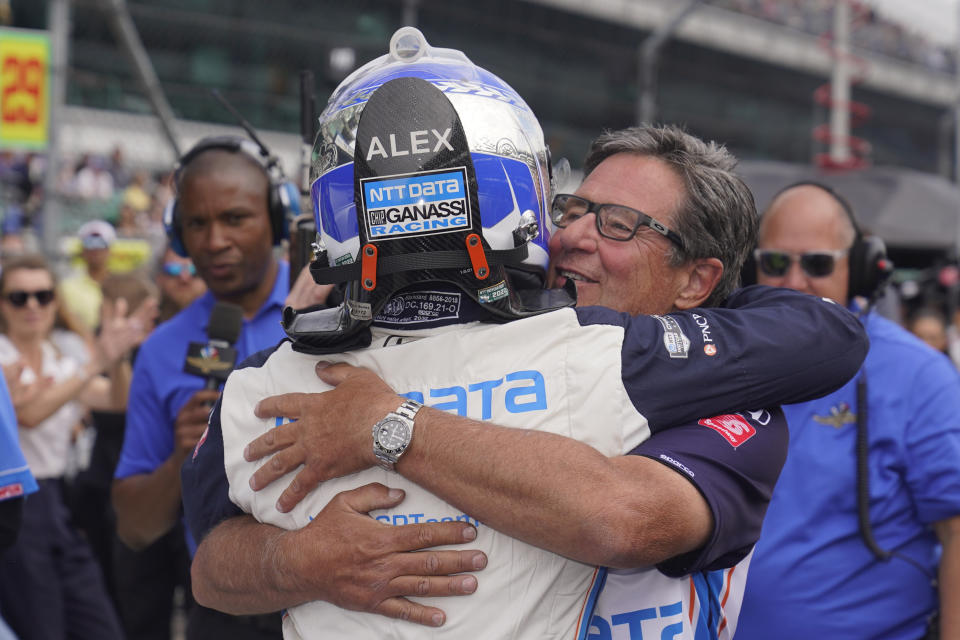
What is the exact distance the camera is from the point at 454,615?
156 centimetres

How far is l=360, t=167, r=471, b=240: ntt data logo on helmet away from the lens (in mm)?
1593

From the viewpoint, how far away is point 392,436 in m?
1.58

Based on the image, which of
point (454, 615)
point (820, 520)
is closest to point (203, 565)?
point (454, 615)

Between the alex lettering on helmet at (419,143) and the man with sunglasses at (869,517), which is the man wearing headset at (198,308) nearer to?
the alex lettering on helmet at (419,143)

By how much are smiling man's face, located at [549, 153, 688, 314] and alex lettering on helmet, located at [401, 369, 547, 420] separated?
46 cm

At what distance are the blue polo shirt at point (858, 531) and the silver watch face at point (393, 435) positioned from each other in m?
1.58

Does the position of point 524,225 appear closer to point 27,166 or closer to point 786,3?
point 27,166

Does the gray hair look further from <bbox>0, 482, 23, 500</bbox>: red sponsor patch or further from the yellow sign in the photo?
the yellow sign

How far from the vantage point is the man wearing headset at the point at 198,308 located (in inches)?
119

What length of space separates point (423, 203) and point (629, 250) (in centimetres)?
57

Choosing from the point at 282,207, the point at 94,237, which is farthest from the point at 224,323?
the point at 94,237

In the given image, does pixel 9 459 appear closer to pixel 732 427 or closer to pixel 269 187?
pixel 269 187

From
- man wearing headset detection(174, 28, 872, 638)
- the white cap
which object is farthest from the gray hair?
the white cap

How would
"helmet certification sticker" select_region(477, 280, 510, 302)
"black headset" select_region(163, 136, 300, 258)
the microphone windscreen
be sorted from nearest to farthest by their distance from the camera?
"helmet certification sticker" select_region(477, 280, 510, 302) → the microphone windscreen → "black headset" select_region(163, 136, 300, 258)
